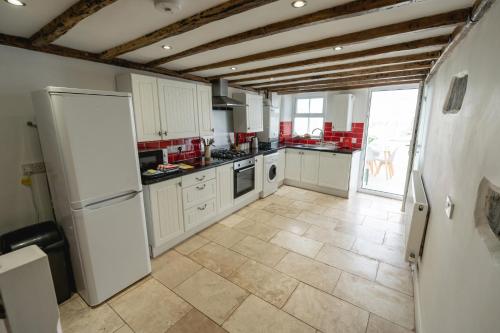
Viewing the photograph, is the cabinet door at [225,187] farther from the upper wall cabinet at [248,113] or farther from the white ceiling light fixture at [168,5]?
the white ceiling light fixture at [168,5]

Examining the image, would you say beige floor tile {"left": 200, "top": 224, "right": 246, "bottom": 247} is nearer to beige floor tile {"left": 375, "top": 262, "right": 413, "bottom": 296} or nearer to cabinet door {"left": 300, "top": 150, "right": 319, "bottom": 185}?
beige floor tile {"left": 375, "top": 262, "right": 413, "bottom": 296}

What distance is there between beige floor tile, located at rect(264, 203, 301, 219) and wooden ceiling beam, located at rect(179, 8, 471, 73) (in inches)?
92.6

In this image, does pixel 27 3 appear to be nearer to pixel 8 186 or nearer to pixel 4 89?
pixel 4 89

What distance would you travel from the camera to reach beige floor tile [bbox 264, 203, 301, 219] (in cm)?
360

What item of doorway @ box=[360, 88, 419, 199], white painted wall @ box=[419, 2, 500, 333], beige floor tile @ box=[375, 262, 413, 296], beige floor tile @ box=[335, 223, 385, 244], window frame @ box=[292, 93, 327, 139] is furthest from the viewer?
window frame @ box=[292, 93, 327, 139]

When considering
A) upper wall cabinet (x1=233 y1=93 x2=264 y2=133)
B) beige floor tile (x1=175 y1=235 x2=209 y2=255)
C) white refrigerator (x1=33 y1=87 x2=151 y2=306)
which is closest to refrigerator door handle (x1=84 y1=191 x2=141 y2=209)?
white refrigerator (x1=33 y1=87 x2=151 y2=306)

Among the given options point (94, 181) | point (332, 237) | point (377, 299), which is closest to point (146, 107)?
point (94, 181)

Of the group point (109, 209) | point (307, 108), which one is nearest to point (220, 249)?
point (109, 209)

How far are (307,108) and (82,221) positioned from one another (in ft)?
15.5

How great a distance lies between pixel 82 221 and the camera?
1.70 meters

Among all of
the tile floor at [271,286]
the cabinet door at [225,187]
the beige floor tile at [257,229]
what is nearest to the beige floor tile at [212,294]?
the tile floor at [271,286]

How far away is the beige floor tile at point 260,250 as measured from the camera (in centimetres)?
248

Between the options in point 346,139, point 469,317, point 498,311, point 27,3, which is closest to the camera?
point 498,311

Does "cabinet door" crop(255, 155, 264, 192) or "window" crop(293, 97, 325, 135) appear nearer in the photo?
"cabinet door" crop(255, 155, 264, 192)
